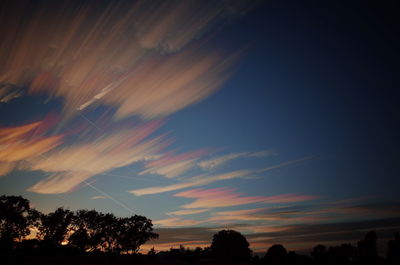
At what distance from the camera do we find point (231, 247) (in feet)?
407

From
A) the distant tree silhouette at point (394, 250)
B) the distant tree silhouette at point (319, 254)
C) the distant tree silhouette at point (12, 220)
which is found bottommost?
the distant tree silhouette at point (319, 254)

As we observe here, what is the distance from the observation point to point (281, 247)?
104 meters

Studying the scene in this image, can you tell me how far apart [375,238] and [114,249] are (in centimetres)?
10664

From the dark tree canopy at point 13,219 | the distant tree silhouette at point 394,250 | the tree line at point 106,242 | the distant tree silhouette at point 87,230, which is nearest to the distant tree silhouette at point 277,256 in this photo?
the tree line at point 106,242

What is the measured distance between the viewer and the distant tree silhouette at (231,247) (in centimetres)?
12175

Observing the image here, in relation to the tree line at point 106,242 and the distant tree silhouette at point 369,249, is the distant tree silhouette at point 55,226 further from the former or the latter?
the distant tree silhouette at point 369,249

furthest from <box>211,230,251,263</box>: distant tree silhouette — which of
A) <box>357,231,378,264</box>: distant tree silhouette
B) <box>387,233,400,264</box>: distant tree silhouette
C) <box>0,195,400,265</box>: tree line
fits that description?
<box>387,233,400,264</box>: distant tree silhouette

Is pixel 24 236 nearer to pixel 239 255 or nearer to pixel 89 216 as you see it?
pixel 89 216

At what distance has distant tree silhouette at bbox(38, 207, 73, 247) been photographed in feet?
335

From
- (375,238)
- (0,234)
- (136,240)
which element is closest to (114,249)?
(136,240)

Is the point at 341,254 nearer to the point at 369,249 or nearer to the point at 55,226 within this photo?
the point at 369,249

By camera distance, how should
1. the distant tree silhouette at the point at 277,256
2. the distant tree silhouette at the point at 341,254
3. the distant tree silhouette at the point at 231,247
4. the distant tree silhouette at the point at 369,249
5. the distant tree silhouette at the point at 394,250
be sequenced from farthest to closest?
the distant tree silhouette at the point at 231,247 → the distant tree silhouette at the point at 341,254 → the distant tree silhouette at the point at 277,256 → the distant tree silhouette at the point at 369,249 → the distant tree silhouette at the point at 394,250

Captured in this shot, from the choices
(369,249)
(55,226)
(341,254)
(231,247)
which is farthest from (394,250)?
(55,226)

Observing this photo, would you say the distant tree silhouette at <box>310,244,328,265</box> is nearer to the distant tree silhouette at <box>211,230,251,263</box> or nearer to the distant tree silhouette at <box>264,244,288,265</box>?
the distant tree silhouette at <box>264,244,288,265</box>
